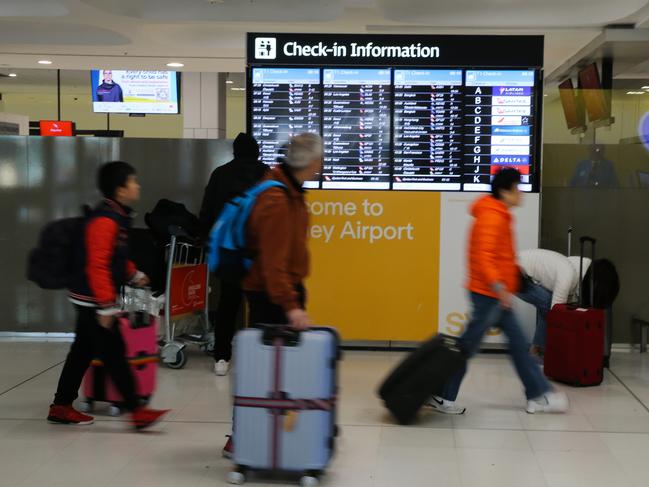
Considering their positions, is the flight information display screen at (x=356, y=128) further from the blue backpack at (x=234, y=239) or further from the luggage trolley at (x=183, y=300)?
the blue backpack at (x=234, y=239)

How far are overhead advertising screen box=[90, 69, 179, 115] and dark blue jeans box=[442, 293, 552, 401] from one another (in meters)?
11.5

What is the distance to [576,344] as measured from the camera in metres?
5.71

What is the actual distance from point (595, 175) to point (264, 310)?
4680mm

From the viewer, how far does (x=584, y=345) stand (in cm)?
571

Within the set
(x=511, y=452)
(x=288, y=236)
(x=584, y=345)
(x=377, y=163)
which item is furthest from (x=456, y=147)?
(x=288, y=236)

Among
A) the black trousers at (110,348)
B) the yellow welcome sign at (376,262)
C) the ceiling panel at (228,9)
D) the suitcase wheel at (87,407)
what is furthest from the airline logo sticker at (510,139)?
the suitcase wheel at (87,407)

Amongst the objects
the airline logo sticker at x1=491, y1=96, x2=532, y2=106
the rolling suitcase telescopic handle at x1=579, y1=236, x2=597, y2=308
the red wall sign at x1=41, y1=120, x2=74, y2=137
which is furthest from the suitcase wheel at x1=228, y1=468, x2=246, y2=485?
the red wall sign at x1=41, y1=120, x2=74, y2=137

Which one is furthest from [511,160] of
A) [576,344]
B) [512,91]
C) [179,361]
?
[179,361]

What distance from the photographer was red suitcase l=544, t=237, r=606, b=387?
5680mm

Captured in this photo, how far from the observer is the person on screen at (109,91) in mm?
15609

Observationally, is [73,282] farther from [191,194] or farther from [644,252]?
[644,252]

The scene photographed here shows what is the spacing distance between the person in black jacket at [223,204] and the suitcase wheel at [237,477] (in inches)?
87.3

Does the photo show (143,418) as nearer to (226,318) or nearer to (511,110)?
(226,318)

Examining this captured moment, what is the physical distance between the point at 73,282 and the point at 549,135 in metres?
4.89
